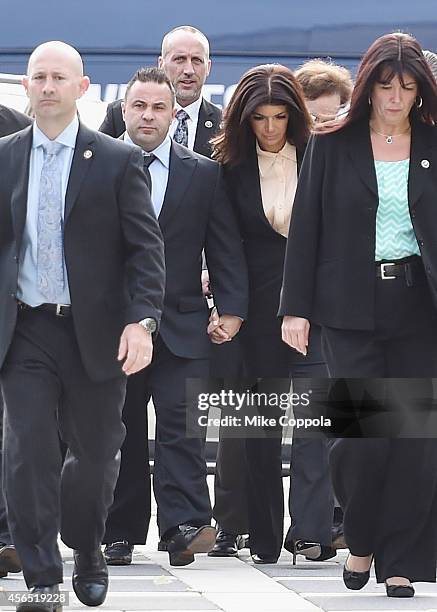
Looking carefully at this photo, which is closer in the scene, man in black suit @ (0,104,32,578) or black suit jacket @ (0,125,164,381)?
black suit jacket @ (0,125,164,381)

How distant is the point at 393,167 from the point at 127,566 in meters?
1.93

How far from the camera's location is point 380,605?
19.9 ft

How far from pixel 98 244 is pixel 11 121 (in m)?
1.71

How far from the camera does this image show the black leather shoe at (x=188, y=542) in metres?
7.14

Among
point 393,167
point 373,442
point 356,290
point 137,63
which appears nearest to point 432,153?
point 393,167

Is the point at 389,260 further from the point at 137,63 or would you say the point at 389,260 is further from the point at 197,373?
the point at 137,63

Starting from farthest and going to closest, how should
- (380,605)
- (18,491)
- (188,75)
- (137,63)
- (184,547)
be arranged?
(137,63), (188,75), (184,547), (380,605), (18,491)

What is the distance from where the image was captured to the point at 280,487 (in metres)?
7.43

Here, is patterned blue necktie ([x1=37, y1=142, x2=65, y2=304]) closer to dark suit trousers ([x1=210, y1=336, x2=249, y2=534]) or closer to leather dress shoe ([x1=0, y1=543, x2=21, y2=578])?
leather dress shoe ([x1=0, y1=543, x2=21, y2=578])

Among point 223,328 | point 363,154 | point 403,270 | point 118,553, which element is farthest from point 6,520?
point 363,154

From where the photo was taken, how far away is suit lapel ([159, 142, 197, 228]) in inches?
289

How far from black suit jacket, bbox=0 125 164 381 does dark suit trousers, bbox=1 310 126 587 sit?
0.20 ft

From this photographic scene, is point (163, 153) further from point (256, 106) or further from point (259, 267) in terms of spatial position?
point (259, 267)

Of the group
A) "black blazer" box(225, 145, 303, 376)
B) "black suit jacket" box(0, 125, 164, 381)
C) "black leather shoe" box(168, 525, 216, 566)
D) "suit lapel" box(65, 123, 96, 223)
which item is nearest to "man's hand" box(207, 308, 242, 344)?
"black blazer" box(225, 145, 303, 376)
